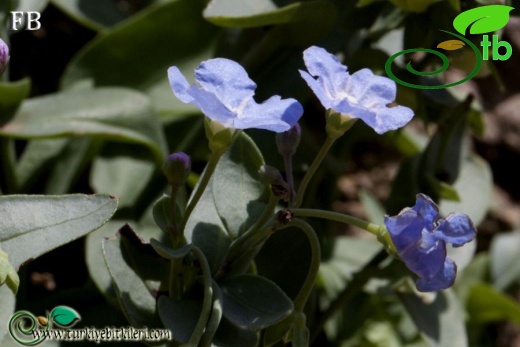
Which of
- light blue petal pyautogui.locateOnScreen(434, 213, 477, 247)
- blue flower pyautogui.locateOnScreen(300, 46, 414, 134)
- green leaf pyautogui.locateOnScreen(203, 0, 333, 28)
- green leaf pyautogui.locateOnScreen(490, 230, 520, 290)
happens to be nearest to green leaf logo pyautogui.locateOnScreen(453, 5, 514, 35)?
green leaf pyautogui.locateOnScreen(203, 0, 333, 28)

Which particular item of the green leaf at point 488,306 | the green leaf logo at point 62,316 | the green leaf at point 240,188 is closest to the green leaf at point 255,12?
the green leaf at point 240,188

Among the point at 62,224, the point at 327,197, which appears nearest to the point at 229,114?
the point at 62,224

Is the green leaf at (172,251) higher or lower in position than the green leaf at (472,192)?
higher

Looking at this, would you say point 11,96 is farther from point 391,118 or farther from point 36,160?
point 391,118

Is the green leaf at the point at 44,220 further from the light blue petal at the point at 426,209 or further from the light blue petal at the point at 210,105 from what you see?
the light blue petal at the point at 426,209

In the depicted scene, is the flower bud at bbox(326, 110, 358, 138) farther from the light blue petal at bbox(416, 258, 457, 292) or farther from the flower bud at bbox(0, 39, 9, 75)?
the flower bud at bbox(0, 39, 9, 75)

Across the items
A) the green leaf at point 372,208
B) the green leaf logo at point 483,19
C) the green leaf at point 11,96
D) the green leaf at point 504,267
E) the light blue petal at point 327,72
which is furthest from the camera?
the green leaf at point 504,267

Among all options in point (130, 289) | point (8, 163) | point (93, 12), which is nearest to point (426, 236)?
point (130, 289)
